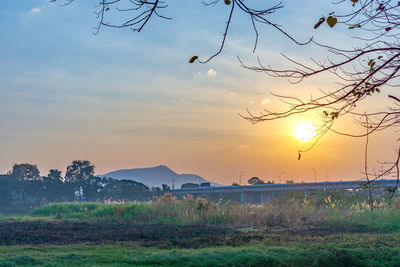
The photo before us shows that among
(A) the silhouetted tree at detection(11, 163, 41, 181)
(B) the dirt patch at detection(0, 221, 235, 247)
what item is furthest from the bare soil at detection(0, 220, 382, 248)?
(A) the silhouetted tree at detection(11, 163, 41, 181)

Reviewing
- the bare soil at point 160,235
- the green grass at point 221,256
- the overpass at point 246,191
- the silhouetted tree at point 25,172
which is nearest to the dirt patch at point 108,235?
the bare soil at point 160,235

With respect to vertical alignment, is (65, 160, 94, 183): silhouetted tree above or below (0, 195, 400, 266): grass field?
above

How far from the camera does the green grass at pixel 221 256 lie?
889 centimetres

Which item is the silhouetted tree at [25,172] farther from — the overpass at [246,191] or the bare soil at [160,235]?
the bare soil at [160,235]

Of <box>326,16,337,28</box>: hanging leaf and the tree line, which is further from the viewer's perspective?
the tree line

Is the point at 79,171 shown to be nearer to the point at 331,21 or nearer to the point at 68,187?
the point at 68,187

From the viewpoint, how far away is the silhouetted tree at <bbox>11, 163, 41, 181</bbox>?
199ft

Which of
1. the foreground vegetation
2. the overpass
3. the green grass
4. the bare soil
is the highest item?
the overpass

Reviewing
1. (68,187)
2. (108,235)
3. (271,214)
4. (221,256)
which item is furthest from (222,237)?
(68,187)

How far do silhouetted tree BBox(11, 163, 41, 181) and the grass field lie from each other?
1738 inches

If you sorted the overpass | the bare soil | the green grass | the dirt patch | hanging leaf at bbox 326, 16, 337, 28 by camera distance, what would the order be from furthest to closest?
the overpass → the dirt patch → the bare soil → the green grass → hanging leaf at bbox 326, 16, 337, 28

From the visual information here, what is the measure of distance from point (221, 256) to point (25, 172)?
57.1 meters

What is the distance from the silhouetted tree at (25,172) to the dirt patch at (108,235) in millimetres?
48521

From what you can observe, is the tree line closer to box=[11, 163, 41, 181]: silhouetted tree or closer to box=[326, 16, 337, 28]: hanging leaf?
box=[11, 163, 41, 181]: silhouetted tree
